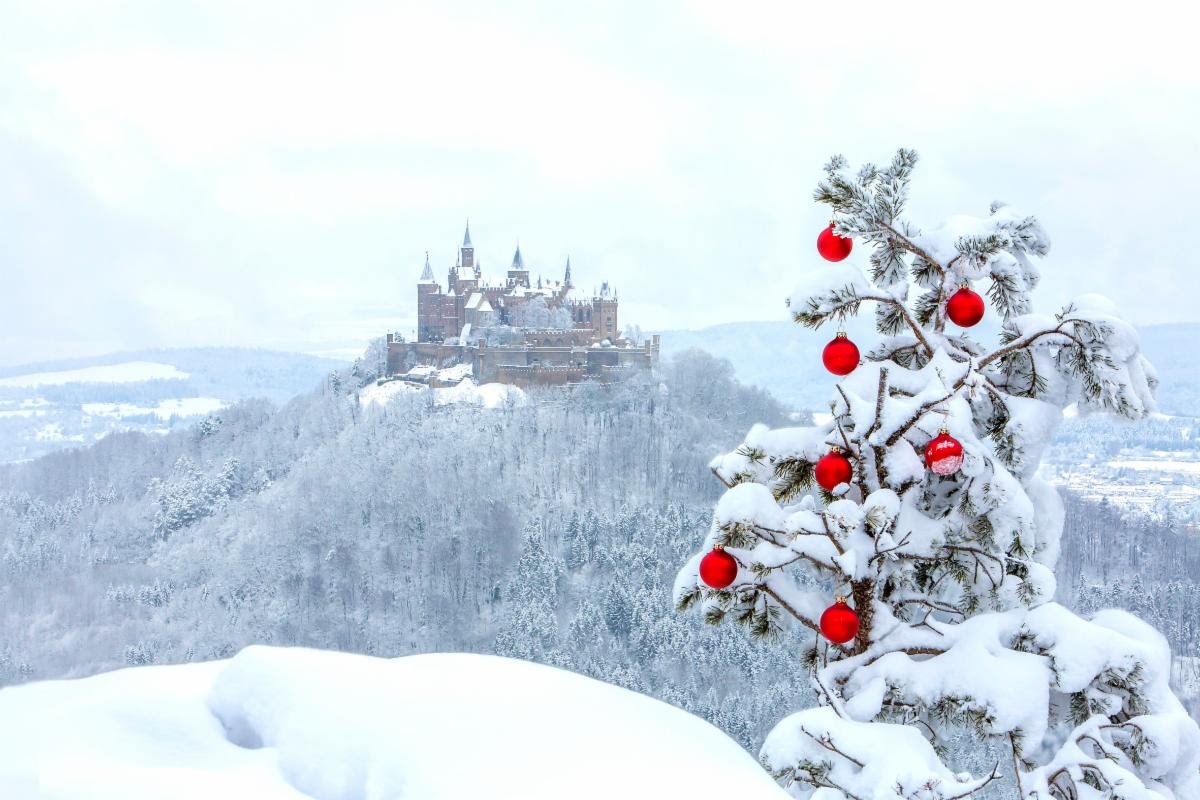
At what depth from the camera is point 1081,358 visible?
8.15ft

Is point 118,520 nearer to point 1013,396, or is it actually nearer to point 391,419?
point 391,419

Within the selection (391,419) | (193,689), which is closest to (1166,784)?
(193,689)

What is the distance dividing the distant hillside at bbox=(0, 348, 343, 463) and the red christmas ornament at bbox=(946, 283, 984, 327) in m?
57.1

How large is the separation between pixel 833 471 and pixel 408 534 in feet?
168

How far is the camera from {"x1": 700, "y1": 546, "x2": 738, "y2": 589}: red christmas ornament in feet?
7.52

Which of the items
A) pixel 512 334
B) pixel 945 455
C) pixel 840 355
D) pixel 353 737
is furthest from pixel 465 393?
pixel 353 737

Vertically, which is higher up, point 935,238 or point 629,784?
point 935,238

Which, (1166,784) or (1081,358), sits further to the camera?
(1081,358)

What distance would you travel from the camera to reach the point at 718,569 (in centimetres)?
229

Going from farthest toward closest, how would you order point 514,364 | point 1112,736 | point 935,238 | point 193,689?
point 514,364
point 935,238
point 1112,736
point 193,689

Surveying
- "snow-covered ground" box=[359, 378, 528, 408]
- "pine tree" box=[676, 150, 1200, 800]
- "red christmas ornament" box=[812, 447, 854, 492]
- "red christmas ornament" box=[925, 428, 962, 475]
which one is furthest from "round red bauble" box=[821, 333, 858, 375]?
"snow-covered ground" box=[359, 378, 528, 408]

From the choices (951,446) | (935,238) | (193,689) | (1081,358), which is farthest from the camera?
(935,238)

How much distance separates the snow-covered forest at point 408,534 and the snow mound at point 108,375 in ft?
16.3

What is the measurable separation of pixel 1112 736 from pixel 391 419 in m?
49.0
